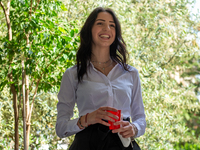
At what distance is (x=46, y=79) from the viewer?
220cm

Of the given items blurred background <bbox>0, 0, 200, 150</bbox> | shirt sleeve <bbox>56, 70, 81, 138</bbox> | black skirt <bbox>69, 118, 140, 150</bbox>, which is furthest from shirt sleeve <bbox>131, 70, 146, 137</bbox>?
blurred background <bbox>0, 0, 200, 150</bbox>

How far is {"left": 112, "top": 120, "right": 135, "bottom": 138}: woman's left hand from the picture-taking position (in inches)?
38.0

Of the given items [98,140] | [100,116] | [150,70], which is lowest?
[150,70]

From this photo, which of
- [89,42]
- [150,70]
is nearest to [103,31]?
[89,42]

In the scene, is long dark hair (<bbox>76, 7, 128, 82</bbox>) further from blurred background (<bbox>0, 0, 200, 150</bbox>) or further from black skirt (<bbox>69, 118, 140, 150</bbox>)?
blurred background (<bbox>0, 0, 200, 150</bbox>)

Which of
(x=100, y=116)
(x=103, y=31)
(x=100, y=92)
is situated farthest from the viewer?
(x=103, y=31)

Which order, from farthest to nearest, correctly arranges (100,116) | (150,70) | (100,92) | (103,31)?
(150,70), (103,31), (100,92), (100,116)

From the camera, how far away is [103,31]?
3.93 feet

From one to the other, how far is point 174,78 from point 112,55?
10.0 ft

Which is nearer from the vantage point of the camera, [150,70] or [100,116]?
[100,116]

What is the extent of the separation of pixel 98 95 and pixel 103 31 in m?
0.32

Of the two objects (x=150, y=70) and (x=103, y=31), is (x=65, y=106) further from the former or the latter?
(x=150, y=70)

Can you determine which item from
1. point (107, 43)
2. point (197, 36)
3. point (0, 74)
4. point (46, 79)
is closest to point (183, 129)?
point (197, 36)

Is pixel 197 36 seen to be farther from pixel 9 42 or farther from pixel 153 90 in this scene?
pixel 9 42
